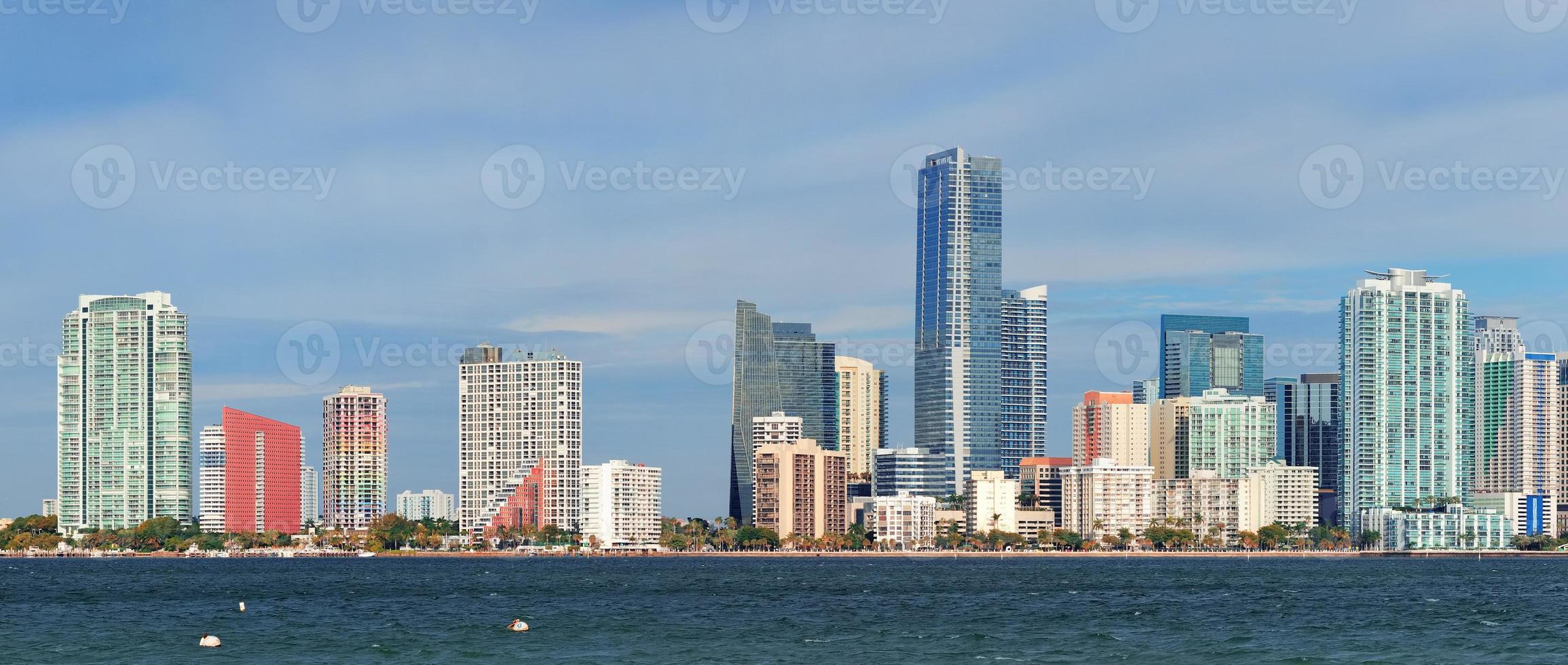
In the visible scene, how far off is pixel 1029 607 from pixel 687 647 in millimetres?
45856

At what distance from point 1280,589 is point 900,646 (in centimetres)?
9013

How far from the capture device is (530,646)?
104m

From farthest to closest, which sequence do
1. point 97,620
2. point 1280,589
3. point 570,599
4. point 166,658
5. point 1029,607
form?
1. point 1280,589
2. point 570,599
3. point 1029,607
4. point 97,620
5. point 166,658

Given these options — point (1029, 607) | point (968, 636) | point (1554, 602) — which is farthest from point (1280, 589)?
point (968, 636)

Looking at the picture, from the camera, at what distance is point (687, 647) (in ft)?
339

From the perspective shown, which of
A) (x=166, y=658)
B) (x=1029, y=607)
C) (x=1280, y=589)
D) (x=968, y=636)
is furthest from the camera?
(x=1280, y=589)

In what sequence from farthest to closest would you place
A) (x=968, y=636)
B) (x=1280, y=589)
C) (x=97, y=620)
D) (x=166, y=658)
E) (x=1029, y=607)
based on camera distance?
(x=1280, y=589), (x=1029, y=607), (x=97, y=620), (x=968, y=636), (x=166, y=658)

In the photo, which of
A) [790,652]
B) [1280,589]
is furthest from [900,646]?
[1280,589]

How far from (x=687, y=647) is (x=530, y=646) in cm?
852

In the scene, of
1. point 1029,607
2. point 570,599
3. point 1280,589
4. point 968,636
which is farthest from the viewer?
point 1280,589

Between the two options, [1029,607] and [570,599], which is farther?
[570,599]

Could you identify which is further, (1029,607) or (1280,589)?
(1280,589)

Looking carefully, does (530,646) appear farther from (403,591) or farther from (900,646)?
(403,591)

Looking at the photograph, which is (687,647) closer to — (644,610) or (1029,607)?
(644,610)
